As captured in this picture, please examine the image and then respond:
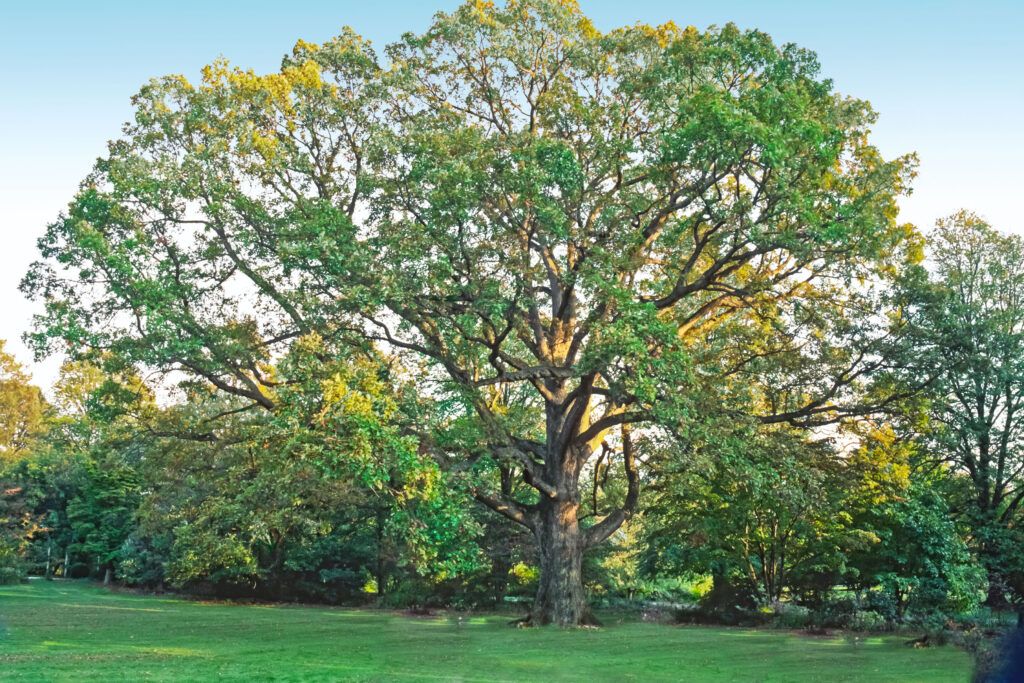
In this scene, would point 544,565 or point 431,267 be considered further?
point 544,565

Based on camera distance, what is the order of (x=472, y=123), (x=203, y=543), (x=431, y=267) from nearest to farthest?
1. (x=431, y=267)
2. (x=472, y=123)
3. (x=203, y=543)

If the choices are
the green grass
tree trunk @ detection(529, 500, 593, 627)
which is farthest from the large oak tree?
the green grass

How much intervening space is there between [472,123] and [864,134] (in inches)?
390

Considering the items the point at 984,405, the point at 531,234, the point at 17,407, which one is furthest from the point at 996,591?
the point at 17,407

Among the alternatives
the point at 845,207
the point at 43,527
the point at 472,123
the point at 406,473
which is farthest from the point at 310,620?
the point at 43,527

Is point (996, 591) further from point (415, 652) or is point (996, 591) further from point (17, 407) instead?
point (17, 407)

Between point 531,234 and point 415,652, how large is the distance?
9.68m

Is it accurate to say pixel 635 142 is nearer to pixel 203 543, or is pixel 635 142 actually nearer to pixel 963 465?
pixel 963 465

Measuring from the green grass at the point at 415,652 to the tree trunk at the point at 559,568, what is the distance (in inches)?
40.9

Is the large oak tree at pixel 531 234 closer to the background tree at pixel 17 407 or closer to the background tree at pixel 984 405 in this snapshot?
the background tree at pixel 984 405

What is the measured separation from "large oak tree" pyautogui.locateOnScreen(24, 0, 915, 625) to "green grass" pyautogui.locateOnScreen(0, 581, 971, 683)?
411 centimetres

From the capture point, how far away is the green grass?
13203mm

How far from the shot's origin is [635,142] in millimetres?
21297

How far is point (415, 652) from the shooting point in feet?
56.5
